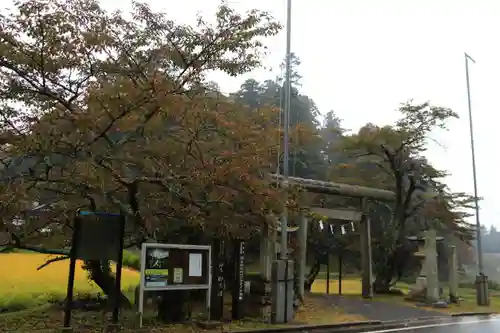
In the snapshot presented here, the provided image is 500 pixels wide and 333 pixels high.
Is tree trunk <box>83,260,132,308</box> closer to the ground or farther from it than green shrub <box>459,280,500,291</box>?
farther from it

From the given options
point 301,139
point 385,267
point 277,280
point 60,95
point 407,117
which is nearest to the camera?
point 60,95

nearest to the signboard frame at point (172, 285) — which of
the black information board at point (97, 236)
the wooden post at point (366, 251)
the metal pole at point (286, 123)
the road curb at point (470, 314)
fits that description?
the black information board at point (97, 236)

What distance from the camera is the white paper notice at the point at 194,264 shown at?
1071 centimetres

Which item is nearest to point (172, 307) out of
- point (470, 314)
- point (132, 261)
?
point (132, 261)

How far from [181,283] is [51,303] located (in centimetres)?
549

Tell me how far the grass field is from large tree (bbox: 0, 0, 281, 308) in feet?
13.1

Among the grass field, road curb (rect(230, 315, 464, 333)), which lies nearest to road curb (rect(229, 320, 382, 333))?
road curb (rect(230, 315, 464, 333))

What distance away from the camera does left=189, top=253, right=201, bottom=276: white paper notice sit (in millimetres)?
10711

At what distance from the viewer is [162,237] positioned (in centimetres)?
1301

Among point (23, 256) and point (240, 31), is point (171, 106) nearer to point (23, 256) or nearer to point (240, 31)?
point (240, 31)

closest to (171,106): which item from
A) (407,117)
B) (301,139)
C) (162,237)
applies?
(162,237)

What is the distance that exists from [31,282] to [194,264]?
833cm

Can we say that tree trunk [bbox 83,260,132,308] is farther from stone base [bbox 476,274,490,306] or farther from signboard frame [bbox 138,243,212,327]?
stone base [bbox 476,274,490,306]

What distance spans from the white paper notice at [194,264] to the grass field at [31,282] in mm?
5580
